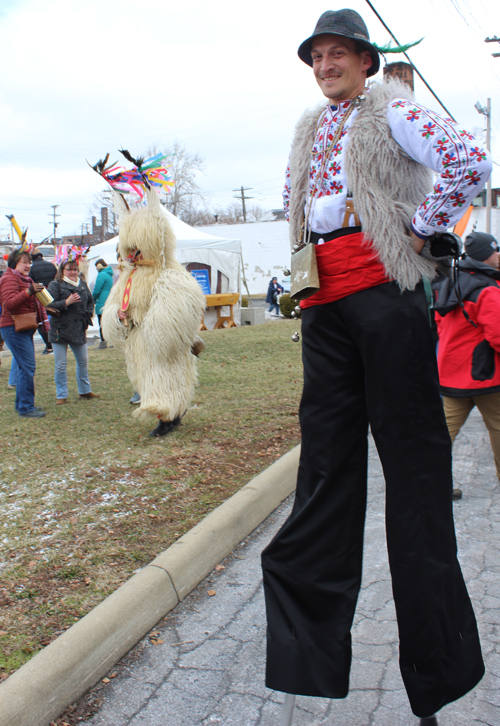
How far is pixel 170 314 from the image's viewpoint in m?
5.23

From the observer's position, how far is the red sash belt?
1.87 metres

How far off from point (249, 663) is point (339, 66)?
2.19m

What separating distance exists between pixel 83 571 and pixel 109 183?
3.56m

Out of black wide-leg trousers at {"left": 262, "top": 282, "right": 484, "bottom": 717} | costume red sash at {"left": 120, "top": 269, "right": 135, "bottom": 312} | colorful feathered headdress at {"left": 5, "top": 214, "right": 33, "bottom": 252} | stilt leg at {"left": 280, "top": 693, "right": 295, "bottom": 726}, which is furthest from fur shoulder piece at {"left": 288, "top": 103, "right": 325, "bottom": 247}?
colorful feathered headdress at {"left": 5, "top": 214, "right": 33, "bottom": 252}

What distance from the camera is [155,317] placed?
5.23m

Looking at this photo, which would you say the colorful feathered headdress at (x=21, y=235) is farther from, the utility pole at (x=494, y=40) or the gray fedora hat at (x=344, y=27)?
the utility pole at (x=494, y=40)

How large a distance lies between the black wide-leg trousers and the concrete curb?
784 millimetres

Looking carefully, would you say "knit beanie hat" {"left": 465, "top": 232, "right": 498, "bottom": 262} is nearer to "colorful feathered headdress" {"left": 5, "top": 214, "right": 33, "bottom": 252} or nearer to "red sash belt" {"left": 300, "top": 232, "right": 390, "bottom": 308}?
"red sash belt" {"left": 300, "top": 232, "right": 390, "bottom": 308}

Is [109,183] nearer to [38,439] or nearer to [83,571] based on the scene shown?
[38,439]

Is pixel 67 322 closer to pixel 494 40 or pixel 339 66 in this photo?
pixel 339 66

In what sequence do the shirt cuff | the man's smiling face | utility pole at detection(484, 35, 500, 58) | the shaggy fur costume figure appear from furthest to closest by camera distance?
utility pole at detection(484, 35, 500, 58) → the shaggy fur costume figure → the man's smiling face → the shirt cuff

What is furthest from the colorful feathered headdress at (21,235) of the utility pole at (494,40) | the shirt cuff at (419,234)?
the utility pole at (494,40)

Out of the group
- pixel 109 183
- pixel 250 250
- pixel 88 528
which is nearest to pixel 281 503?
pixel 88 528

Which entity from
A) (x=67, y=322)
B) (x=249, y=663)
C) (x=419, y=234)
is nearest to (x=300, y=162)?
(x=419, y=234)
